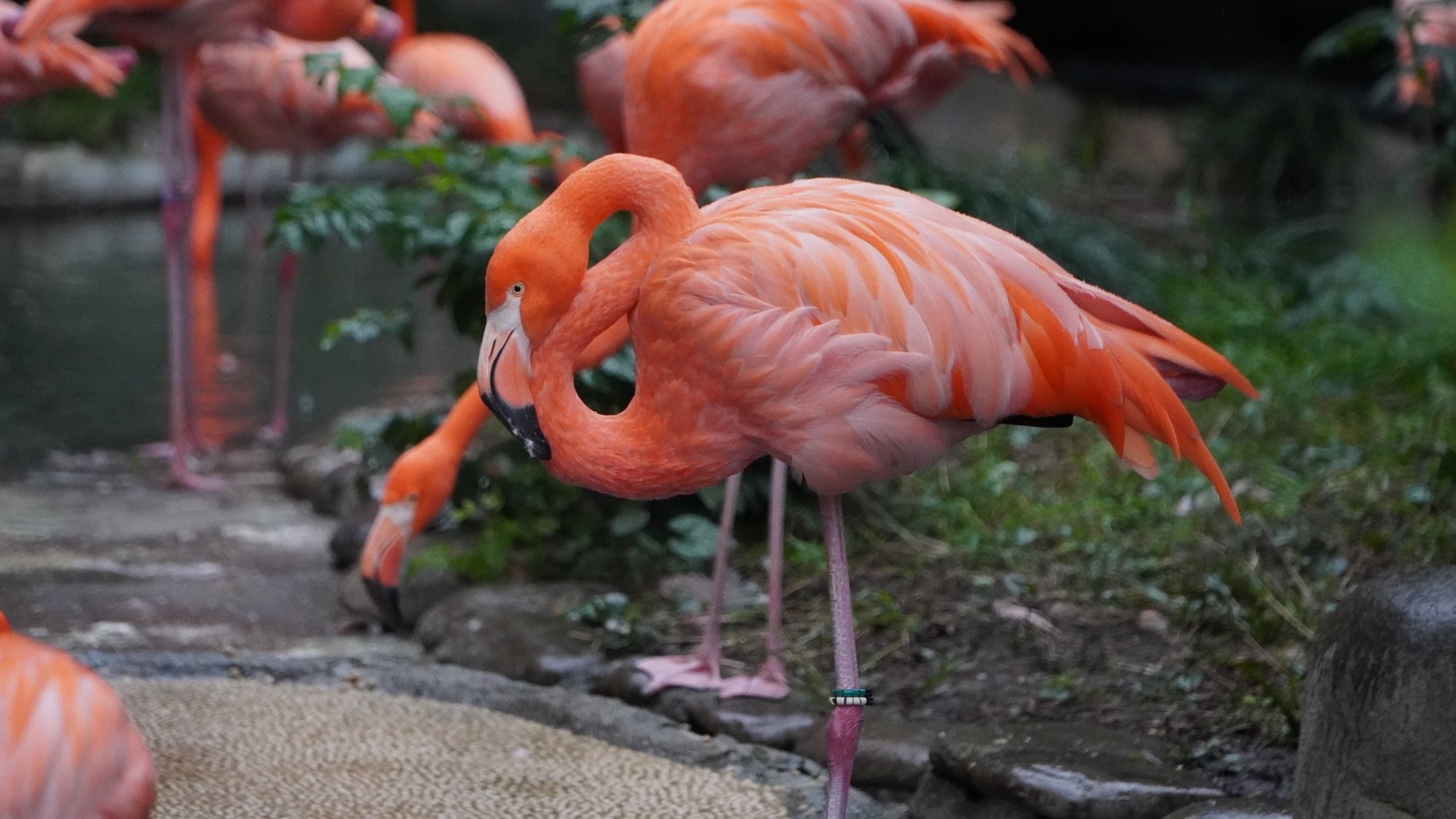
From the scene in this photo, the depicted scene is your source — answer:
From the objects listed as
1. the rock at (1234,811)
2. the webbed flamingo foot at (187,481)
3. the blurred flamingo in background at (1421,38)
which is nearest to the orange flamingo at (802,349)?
the rock at (1234,811)

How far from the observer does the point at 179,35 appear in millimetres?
5078

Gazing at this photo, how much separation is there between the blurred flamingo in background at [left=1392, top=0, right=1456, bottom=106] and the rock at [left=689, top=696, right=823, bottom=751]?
7.03ft

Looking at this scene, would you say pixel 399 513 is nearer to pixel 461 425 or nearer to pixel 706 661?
pixel 461 425

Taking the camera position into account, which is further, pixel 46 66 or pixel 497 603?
pixel 46 66

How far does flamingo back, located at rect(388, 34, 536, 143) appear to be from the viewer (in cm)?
633

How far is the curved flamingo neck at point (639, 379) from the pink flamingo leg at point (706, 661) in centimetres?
→ 80

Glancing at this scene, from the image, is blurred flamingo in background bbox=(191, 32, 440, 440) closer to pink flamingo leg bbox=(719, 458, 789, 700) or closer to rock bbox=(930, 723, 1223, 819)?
pink flamingo leg bbox=(719, 458, 789, 700)

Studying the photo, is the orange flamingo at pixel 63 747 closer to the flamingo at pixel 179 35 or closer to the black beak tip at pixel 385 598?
the black beak tip at pixel 385 598

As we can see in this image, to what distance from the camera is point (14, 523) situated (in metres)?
4.45

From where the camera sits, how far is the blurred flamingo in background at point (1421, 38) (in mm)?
3922

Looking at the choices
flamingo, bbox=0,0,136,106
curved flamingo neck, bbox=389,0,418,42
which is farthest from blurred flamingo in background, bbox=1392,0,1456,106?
curved flamingo neck, bbox=389,0,418,42

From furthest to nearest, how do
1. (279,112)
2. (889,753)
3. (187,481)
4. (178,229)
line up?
(279,112) → (178,229) → (187,481) → (889,753)

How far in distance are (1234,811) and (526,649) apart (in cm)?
158

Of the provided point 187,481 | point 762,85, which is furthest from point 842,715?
point 187,481
